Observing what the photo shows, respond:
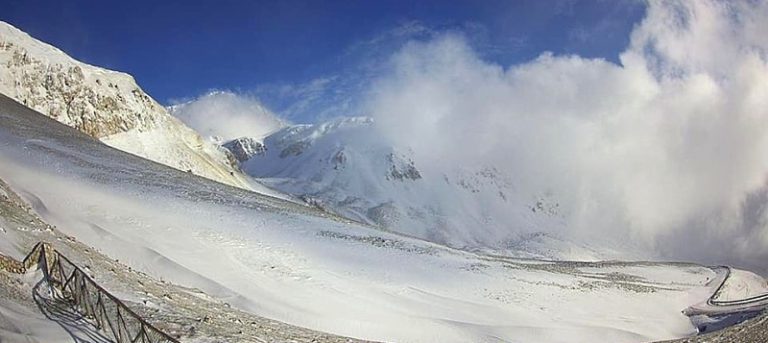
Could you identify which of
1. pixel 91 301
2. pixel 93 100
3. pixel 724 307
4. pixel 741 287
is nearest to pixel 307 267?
pixel 91 301

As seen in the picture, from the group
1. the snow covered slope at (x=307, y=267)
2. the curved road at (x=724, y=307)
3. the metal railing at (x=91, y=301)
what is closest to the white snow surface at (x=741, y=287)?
the curved road at (x=724, y=307)

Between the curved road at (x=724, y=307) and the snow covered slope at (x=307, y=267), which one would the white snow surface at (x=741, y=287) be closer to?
the curved road at (x=724, y=307)

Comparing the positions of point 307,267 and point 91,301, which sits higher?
point 307,267

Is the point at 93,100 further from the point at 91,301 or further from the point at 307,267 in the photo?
the point at 91,301

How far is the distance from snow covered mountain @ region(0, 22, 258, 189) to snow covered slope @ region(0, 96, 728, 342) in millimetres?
24775

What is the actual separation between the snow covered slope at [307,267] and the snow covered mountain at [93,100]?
24775mm

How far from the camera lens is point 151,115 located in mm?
77500

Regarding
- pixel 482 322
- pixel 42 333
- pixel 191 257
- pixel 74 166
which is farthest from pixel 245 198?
pixel 42 333

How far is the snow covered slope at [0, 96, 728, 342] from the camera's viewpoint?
21.8 m

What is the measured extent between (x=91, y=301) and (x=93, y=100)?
63741mm

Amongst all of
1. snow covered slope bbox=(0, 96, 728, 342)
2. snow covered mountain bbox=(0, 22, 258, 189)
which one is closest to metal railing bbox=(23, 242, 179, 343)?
snow covered slope bbox=(0, 96, 728, 342)

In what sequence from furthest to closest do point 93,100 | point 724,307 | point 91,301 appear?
point 93,100 < point 724,307 < point 91,301

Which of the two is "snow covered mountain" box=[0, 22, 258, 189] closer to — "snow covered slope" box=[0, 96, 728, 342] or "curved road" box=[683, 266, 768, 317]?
"snow covered slope" box=[0, 96, 728, 342]

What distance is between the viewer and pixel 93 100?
69.2 metres
